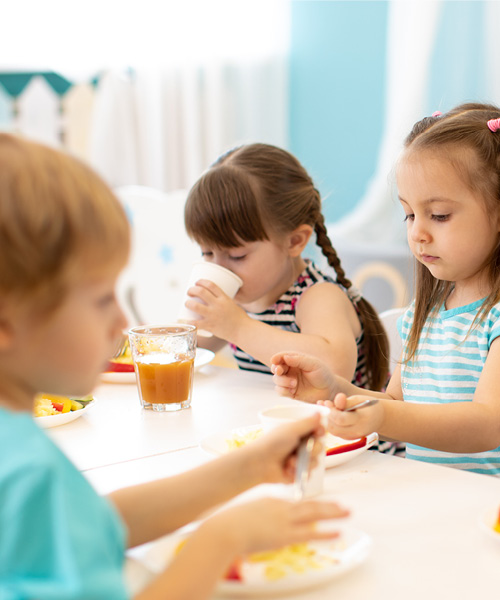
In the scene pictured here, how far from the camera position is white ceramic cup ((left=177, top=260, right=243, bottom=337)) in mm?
1398

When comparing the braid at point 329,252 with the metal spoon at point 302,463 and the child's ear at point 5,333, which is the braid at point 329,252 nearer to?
the metal spoon at point 302,463

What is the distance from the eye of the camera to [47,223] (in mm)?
461

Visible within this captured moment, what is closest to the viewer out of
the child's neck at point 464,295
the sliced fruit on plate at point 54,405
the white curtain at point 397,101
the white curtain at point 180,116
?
the sliced fruit on plate at point 54,405

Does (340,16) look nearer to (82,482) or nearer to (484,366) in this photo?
→ (484,366)

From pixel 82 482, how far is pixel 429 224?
0.79 m

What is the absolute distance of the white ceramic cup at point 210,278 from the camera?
1398mm

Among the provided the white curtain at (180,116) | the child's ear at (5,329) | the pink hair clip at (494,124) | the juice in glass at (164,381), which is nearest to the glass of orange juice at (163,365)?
the juice in glass at (164,381)

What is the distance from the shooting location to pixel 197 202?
4.91ft

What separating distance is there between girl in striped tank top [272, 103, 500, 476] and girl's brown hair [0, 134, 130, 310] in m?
0.55

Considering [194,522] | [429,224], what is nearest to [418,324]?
[429,224]

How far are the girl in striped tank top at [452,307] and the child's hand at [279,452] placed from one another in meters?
0.32

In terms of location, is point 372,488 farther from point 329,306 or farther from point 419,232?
point 329,306

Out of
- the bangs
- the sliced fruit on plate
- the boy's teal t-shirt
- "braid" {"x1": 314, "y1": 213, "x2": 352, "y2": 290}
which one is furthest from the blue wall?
the boy's teal t-shirt

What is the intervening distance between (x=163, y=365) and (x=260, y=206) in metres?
0.49
